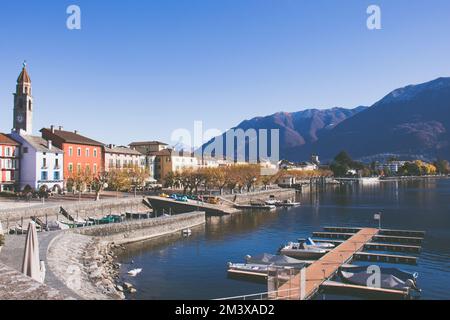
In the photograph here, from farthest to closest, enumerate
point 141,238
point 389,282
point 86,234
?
point 141,238 < point 86,234 < point 389,282

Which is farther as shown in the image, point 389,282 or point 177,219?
point 177,219

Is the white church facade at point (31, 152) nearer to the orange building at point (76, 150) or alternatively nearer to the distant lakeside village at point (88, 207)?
the distant lakeside village at point (88, 207)

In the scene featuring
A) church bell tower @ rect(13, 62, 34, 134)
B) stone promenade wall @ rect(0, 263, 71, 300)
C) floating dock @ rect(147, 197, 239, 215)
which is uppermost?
church bell tower @ rect(13, 62, 34, 134)

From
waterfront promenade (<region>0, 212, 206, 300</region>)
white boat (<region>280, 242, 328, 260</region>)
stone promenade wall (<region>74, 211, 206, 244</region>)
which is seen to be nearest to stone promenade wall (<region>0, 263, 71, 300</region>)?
waterfront promenade (<region>0, 212, 206, 300</region>)

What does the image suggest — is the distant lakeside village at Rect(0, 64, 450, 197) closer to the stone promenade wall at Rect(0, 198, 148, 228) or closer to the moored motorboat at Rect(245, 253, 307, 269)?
the stone promenade wall at Rect(0, 198, 148, 228)

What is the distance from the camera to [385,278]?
2941cm

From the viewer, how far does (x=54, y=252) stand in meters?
32.7

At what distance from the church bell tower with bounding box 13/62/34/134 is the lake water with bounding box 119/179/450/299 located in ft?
128

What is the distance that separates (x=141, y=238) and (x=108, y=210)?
17.6 metres

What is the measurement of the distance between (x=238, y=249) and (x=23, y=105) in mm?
55038

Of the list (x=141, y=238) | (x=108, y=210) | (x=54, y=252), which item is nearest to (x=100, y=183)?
(x=108, y=210)

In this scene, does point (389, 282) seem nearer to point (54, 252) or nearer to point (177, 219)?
point (54, 252)

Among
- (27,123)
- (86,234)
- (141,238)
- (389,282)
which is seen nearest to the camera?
(389,282)

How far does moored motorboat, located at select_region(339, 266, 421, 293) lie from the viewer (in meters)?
28.9
